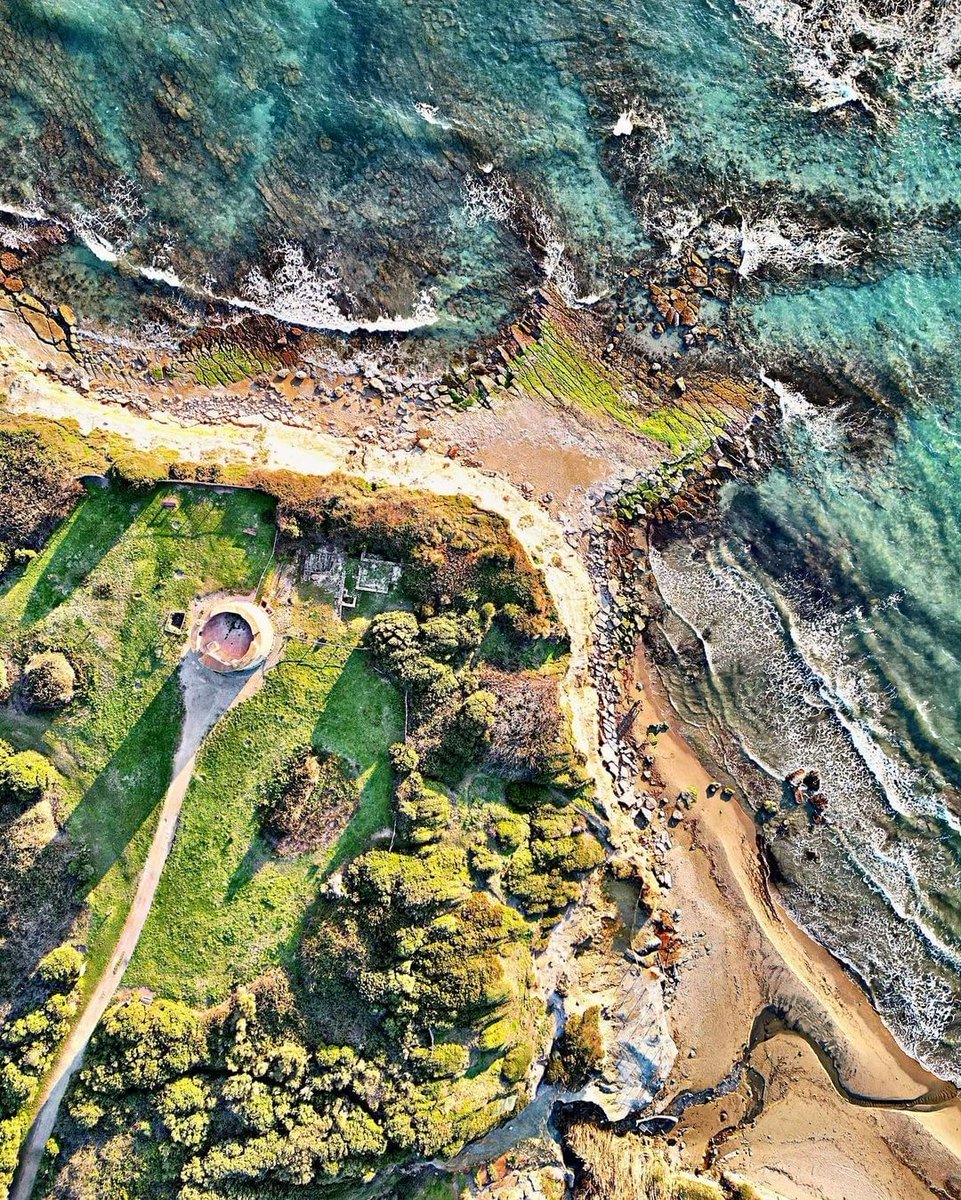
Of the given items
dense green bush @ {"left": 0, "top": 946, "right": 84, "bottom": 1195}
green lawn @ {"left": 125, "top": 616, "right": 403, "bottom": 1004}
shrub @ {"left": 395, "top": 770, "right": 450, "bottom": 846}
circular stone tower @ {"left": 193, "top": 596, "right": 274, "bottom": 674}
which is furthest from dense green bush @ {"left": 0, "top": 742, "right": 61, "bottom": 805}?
shrub @ {"left": 395, "top": 770, "right": 450, "bottom": 846}

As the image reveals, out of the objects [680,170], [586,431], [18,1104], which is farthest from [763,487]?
[18,1104]

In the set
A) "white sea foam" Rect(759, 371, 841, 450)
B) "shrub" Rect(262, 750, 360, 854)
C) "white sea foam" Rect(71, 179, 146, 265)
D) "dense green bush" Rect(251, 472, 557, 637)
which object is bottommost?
"shrub" Rect(262, 750, 360, 854)

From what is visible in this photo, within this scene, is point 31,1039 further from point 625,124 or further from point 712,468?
point 625,124

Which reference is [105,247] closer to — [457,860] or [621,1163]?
[457,860]

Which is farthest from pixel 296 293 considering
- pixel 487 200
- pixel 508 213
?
Result: pixel 508 213

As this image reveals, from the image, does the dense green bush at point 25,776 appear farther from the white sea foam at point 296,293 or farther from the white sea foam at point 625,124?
the white sea foam at point 625,124

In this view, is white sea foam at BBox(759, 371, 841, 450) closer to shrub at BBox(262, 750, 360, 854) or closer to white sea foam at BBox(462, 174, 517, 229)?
white sea foam at BBox(462, 174, 517, 229)
